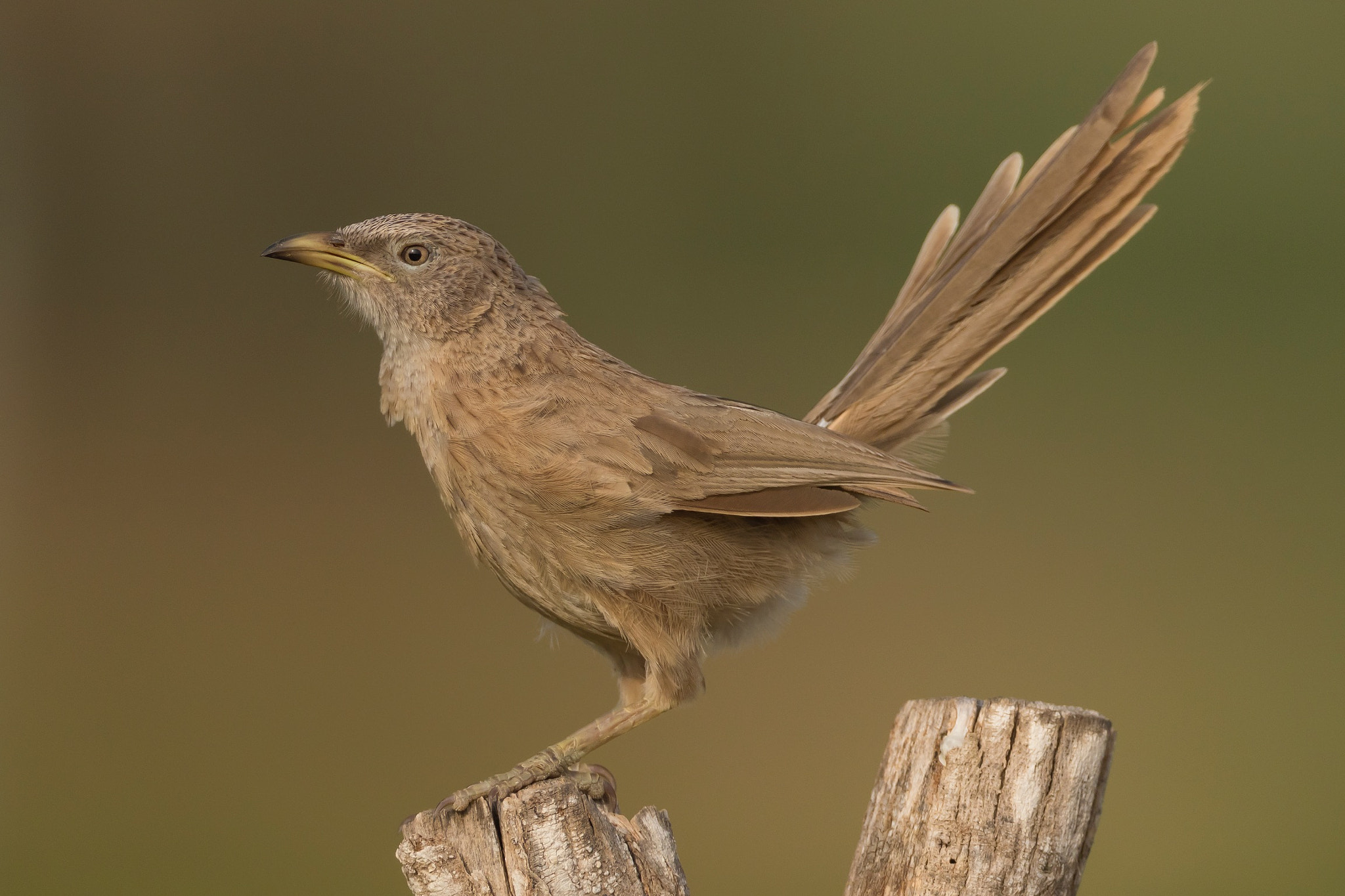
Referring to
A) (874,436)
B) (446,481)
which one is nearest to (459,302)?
(446,481)

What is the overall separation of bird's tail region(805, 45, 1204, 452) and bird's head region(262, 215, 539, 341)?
79cm

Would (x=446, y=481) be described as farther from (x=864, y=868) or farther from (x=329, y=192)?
(x=329, y=192)

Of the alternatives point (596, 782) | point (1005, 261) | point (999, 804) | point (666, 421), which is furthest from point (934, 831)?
point (1005, 261)

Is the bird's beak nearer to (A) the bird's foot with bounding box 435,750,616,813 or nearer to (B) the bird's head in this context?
(B) the bird's head

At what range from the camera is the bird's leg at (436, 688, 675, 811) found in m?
2.06

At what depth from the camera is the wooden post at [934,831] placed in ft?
6.39

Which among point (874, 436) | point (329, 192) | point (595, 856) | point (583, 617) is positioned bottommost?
point (595, 856)

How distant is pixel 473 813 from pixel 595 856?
0.23 m

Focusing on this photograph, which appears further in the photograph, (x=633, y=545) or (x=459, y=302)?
(x=459, y=302)

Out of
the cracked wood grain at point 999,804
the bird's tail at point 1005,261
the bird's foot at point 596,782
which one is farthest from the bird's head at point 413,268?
the cracked wood grain at point 999,804

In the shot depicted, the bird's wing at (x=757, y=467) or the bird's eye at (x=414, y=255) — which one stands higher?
the bird's eye at (x=414, y=255)

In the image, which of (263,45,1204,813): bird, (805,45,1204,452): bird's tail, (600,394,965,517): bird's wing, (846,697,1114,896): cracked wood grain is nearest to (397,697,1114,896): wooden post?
(846,697,1114,896): cracked wood grain

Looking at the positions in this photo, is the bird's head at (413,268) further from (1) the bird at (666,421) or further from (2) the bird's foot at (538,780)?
(2) the bird's foot at (538,780)

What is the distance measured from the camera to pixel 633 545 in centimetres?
230
